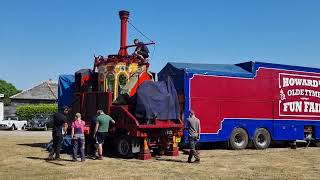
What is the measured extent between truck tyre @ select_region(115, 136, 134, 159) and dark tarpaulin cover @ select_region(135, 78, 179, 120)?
0.99 metres

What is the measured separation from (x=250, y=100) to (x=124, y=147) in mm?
6442

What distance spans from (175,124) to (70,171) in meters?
5.36

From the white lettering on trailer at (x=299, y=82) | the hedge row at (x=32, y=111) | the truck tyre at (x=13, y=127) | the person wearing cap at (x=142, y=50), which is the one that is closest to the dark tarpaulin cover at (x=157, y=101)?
the person wearing cap at (x=142, y=50)

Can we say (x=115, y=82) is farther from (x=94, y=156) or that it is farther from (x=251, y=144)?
(x=251, y=144)

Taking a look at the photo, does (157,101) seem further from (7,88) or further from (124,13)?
(7,88)

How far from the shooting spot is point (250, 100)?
71.1 ft

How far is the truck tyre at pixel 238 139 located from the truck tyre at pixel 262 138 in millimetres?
543

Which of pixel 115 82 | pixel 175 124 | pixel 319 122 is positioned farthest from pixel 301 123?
pixel 115 82

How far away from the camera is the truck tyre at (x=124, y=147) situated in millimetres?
17703

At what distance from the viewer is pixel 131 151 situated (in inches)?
693

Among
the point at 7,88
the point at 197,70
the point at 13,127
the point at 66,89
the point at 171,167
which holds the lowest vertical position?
the point at 171,167

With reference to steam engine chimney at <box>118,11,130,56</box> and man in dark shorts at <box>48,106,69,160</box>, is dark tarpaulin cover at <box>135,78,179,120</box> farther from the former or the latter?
man in dark shorts at <box>48,106,69,160</box>

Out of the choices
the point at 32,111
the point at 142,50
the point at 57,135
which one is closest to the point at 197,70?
the point at 142,50

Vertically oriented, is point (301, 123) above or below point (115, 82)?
below
